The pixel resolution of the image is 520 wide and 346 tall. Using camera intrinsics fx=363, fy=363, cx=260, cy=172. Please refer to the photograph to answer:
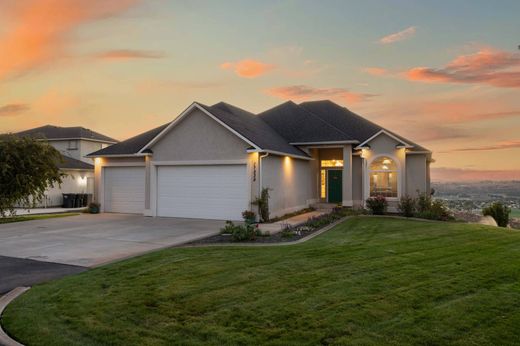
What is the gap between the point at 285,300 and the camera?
18.3 ft

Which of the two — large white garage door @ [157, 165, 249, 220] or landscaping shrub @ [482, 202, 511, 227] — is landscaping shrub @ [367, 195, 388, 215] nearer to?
large white garage door @ [157, 165, 249, 220]

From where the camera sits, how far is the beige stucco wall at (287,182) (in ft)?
57.8

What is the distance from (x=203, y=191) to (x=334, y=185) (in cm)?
881

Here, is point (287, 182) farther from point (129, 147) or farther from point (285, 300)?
point (285, 300)

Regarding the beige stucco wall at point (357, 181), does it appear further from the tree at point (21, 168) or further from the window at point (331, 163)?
the tree at point (21, 168)

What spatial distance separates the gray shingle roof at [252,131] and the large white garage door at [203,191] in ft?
5.25

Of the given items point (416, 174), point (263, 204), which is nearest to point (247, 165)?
point (263, 204)

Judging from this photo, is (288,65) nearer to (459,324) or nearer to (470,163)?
(470,163)

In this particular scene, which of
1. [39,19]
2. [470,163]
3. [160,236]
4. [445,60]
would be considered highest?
[39,19]

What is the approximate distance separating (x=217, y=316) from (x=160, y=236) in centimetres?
814

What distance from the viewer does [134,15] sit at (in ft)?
52.7

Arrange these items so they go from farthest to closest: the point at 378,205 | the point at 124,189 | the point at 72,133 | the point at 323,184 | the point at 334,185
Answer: the point at 72,133
the point at 323,184
the point at 334,185
the point at 124,189
the point at 378,205

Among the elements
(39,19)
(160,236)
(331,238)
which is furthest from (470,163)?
(39,19)

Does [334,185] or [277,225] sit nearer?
[277,225]
